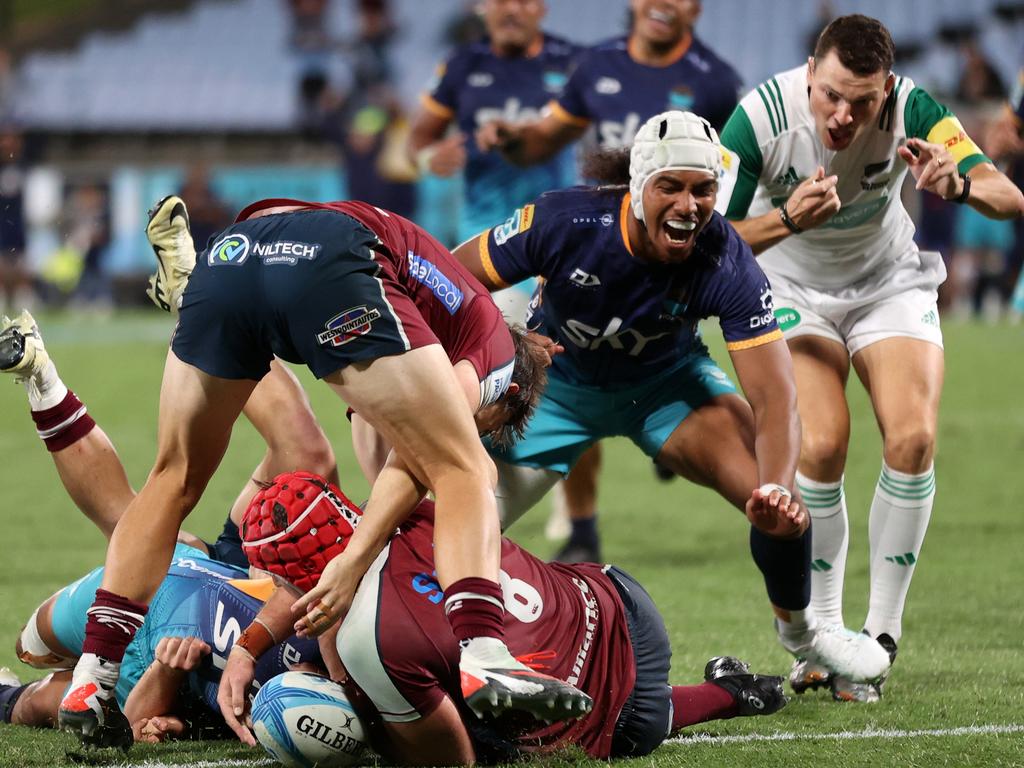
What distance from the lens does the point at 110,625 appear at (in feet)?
13.1

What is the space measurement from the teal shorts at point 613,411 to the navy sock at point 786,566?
58 cm

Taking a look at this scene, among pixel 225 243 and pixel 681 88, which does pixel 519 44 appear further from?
pixel 225 243

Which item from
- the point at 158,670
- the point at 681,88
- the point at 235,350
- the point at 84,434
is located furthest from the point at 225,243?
the point at 681,88

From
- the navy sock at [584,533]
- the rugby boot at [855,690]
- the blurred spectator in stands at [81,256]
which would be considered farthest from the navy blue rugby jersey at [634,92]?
the blurred spectator in stands at [81,256]

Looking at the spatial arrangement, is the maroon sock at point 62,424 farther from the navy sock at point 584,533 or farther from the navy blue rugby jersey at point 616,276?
the navy sock at point 584,533

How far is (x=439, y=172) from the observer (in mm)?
8812

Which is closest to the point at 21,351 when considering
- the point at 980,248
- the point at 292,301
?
the point at 292,301

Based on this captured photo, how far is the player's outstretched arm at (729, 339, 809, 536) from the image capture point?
4.67 m

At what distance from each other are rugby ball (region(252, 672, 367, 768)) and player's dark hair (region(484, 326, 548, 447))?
1.00 metres

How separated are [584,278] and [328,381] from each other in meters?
1.36

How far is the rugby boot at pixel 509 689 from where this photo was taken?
3475 mm

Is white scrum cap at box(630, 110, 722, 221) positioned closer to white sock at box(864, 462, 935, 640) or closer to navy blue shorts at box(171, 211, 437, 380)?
navy blue shorts at box(171, 211, 437, 380)

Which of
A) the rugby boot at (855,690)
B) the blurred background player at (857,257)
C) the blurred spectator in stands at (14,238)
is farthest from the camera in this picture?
the blurred spectator in stands at (14,238)

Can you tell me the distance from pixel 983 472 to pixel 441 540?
7.22 m
